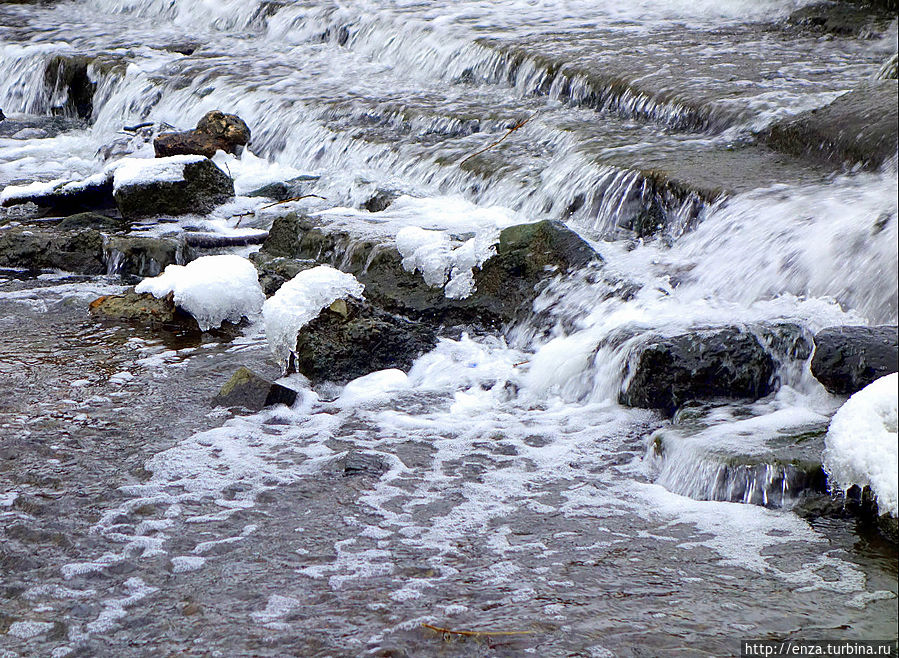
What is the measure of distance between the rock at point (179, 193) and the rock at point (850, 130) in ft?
14.3

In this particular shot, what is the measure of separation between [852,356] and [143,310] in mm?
4080

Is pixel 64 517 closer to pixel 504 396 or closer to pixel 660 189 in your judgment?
pixel 504 396

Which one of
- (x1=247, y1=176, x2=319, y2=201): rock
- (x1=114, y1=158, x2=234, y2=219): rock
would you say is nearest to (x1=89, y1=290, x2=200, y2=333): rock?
(x1=114, y1=158, x2=234, y2=219): rock

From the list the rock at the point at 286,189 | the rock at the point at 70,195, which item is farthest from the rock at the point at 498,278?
the rock at the point at 70,195

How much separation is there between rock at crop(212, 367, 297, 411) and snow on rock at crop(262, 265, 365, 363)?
0.39 m

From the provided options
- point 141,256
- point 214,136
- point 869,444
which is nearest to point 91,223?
point 141,256

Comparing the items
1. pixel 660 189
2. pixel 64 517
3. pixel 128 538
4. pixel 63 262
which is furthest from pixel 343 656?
pixel 63 262

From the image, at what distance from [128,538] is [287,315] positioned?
72.6 inches

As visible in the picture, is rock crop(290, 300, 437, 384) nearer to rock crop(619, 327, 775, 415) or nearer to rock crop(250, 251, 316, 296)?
rock crop(250, 251, 316, 296)

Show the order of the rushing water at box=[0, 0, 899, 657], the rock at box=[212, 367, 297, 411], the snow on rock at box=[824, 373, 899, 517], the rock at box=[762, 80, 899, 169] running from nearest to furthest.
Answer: the rushing water at box=[0, 0, 899, 657]
the snow on rock at box=[824, 373, 899, 517]
the rock at box=[212, 367, 297, 411]
the rock at box=[762, 80, 899, 169]

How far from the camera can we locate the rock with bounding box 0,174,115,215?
839 cm

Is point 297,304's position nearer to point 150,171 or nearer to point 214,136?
point 150,171

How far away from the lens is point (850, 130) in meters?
6.16

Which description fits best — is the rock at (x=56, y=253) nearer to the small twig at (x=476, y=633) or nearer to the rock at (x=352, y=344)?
the rock at (x=352, y=344)
